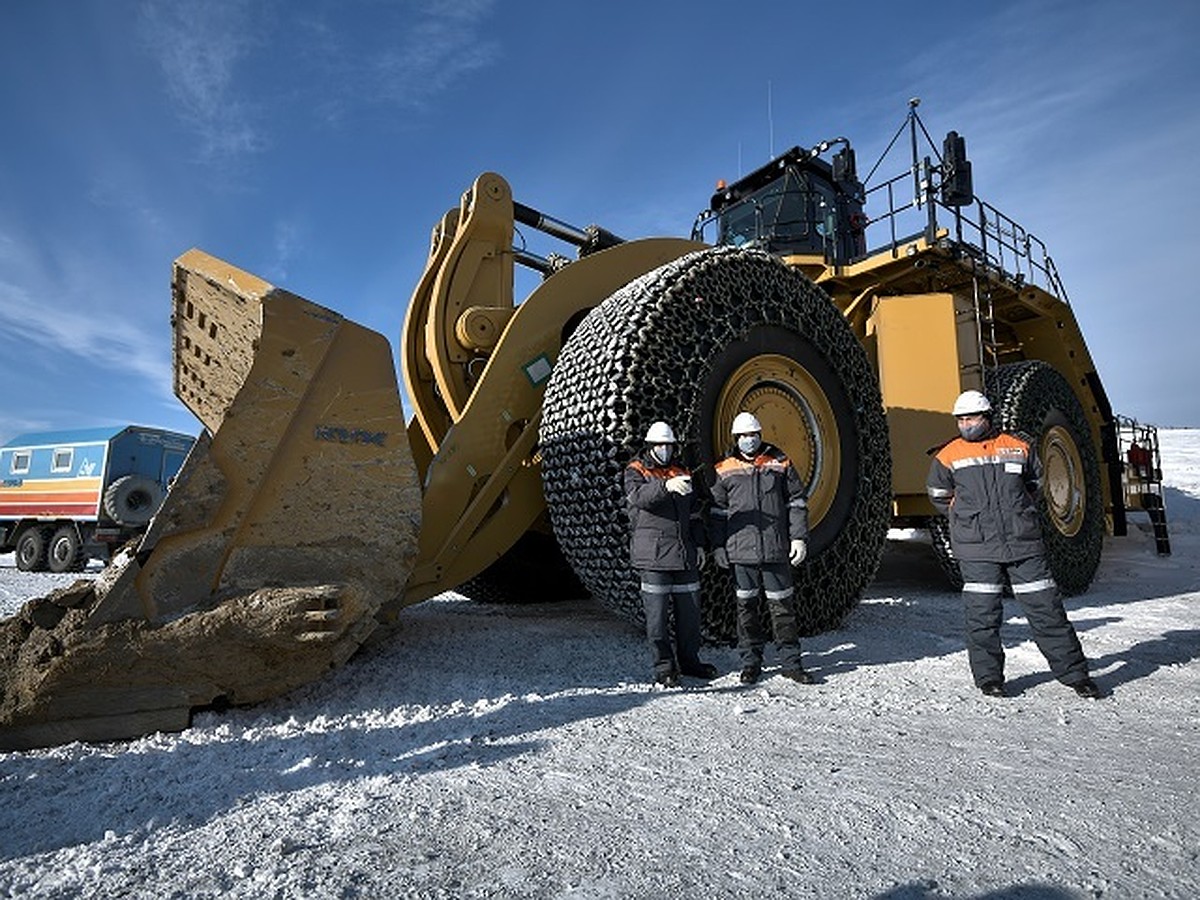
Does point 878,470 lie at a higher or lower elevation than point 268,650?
higher

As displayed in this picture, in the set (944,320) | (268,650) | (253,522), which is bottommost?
(268,650)

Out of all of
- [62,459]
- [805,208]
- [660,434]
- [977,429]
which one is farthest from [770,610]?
[62,459]

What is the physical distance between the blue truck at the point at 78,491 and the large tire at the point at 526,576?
36.1ft

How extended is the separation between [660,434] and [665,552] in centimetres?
56

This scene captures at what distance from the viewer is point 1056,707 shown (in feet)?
10.3

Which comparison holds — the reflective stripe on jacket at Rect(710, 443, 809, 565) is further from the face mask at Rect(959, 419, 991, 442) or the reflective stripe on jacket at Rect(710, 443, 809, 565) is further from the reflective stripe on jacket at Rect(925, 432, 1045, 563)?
the face mask at Rect(959, 419, 991, 442)

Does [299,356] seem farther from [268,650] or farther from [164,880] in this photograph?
[164,880]

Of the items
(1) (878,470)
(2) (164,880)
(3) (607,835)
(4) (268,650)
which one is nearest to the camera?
(2) (164,880)

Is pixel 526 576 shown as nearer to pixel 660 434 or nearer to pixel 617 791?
pixel 660 434

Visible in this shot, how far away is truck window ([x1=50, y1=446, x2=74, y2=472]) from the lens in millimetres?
15539

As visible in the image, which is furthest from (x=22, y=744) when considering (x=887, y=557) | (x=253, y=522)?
(x=887, y=557)

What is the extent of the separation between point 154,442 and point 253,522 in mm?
16041

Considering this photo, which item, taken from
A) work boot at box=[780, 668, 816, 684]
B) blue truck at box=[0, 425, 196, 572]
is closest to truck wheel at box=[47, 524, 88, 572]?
blue truck at box=[0, 425, 196, 572]

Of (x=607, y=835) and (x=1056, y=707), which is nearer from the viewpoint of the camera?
(x=607, y=835)
